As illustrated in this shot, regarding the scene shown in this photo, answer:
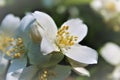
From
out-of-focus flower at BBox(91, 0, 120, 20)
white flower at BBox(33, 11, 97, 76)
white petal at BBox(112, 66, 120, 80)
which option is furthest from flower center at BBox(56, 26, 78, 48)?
out-of-focus flower at BBox(91, 0, 120, 20)

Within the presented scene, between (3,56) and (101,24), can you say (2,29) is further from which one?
(101,24)

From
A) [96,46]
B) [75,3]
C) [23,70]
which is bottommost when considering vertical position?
[96,46]

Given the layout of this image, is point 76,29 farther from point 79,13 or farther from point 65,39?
point 79,13

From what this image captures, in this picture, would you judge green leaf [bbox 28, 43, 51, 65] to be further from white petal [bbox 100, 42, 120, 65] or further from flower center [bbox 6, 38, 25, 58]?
white petal [bbox 100, 42, 120, 65]

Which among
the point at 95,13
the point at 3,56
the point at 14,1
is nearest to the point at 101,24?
the point at 95,13

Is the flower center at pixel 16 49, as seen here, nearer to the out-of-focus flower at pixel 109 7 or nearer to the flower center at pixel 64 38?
the flower center at pixel 64 38

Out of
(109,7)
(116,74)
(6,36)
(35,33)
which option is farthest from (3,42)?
(109,7)
